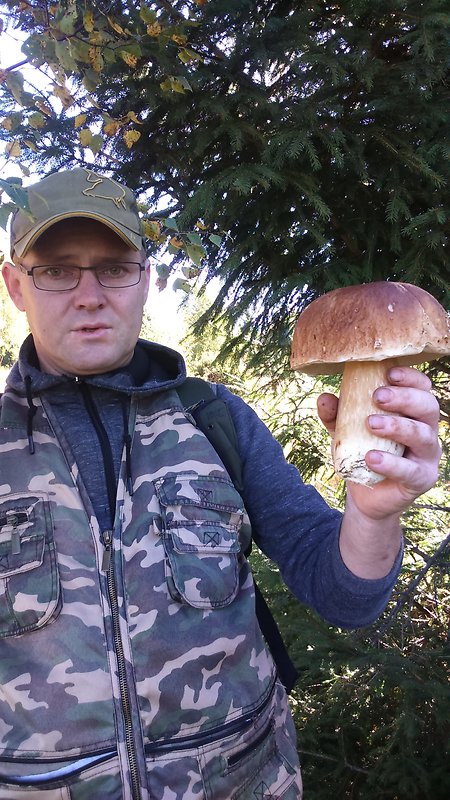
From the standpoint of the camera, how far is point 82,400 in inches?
67.5

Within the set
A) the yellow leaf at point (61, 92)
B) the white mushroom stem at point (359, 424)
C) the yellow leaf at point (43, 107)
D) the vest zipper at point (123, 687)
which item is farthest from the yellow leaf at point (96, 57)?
the vest zipper at point (123, 687)

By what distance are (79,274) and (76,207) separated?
8.2 inches

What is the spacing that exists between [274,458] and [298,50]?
176 centimetres

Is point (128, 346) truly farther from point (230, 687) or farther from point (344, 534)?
point (230, 687)

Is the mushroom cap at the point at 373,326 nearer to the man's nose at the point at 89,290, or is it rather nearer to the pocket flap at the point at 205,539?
the pocket flap at the point at 205,539

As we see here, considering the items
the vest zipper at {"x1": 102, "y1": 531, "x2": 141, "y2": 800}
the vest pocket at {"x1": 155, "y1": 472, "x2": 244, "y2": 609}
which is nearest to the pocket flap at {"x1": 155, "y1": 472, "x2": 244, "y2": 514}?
the vest pocket at {"x1": 155, "y1": 472, "x2": 244, "y2": 609}

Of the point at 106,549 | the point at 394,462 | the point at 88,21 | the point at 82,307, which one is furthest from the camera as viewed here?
the point at 88,21

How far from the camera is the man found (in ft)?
4.26

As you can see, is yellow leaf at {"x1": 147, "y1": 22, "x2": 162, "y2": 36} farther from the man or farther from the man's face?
the man's face

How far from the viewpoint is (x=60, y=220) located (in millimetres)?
1699

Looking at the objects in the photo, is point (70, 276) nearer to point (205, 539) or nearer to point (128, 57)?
point (205, 539)

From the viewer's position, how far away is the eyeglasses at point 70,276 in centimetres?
169

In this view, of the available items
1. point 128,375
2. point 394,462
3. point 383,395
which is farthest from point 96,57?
point 394,462

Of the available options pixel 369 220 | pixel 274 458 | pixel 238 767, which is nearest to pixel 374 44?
pixel 369 220
